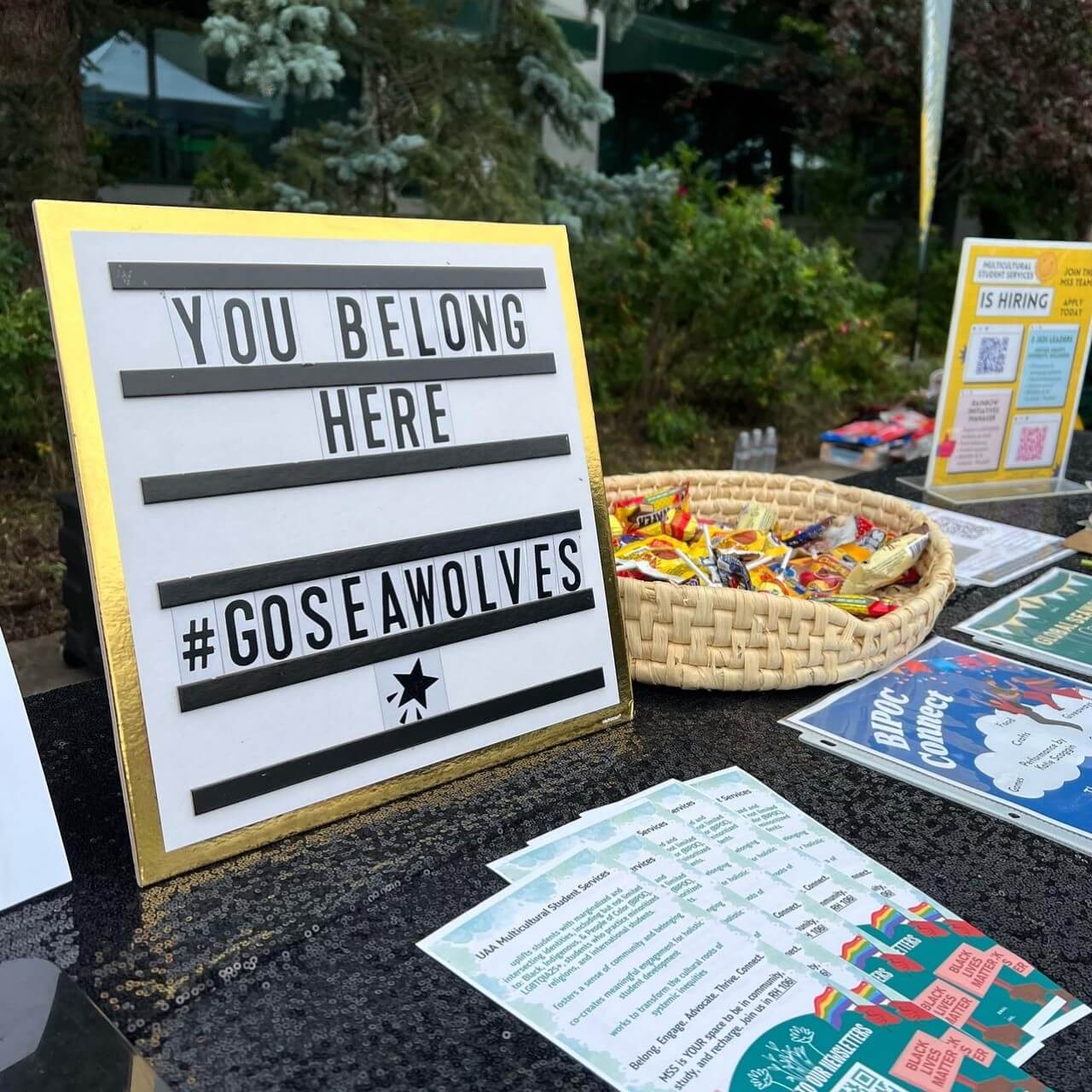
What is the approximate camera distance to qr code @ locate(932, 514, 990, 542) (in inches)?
71.2

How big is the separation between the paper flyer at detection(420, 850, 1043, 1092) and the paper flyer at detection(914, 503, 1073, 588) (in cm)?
101

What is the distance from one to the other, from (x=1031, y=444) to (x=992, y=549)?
53 cm

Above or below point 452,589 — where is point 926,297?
below

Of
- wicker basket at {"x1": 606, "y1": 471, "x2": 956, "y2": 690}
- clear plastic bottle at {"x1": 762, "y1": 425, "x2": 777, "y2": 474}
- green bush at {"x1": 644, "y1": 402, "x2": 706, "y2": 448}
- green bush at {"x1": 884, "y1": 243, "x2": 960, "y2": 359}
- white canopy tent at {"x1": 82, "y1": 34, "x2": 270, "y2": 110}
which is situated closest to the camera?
wicker basket at {"x1": 606, "y1": 471, "x2": 956, "y2": 690}

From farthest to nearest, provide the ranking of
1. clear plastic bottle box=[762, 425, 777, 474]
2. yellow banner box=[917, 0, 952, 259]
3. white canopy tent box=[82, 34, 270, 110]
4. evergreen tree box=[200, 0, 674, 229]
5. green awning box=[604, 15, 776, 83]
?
1. green awning box=[604, 15, 776, 83]
2. white canopy tent box=[82, 34, 270, 110]
3. clear plastic bottle box=[762, 425, 777, 474]
4. yellow banner box=[917, 0, 952, 259]
5. evergreen tree box=[200, 0, 674, 229]

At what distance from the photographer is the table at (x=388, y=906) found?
65 centimetres

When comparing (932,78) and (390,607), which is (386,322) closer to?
(390,607)

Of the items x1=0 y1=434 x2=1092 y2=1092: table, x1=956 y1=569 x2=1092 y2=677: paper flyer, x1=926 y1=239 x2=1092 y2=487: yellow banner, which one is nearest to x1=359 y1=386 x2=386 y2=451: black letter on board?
x1=0 y1=434 x2=1092 y2=1092: table

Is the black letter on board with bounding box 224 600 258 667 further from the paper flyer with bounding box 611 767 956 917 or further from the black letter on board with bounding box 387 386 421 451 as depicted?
the paper flyer with bounding box 611 767 956 917

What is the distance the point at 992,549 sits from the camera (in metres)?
1.74

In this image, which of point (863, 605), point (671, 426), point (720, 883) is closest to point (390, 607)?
point (720, 883)

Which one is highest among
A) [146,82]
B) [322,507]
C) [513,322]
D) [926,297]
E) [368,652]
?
[146,82]

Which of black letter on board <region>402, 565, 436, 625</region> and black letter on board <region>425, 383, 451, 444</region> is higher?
black letter on board <region>425, 383, 451, 444</region>

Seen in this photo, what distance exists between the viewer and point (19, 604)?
12.3 feet
